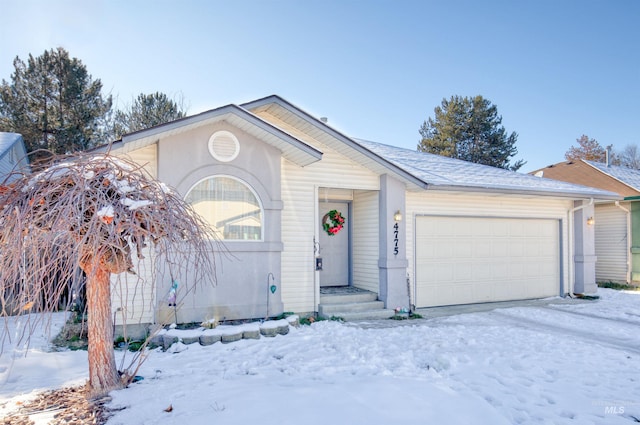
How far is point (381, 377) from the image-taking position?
4.19 m

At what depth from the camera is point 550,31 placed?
39.3ft

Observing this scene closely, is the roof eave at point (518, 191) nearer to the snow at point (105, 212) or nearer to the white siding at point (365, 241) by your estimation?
the white siding at point (365, 241)

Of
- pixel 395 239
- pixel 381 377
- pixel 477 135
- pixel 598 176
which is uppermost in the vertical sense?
pixel 477 135

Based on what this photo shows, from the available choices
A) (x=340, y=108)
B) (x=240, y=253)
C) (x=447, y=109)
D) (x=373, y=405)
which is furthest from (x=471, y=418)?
(x=447, y=109)

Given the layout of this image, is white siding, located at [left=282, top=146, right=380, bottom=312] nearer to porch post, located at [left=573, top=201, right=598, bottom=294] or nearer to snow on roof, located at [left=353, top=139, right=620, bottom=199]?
snow on roof, located at [left=353, top=139, right=620, bottom=199]

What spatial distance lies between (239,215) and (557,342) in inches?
212

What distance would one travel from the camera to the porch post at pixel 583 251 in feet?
33.3

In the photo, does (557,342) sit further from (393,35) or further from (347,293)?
(393,35)

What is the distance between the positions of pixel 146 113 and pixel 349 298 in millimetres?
14571

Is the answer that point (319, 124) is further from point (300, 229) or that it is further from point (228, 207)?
point (228, 207)

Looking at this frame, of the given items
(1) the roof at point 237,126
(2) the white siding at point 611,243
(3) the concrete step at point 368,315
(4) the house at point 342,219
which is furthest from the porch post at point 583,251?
(1) the roof at point 237,126

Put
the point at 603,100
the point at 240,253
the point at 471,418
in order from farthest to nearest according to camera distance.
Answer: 1. the point at 603,100
2. the point at 240,253
3. the point at 471,418

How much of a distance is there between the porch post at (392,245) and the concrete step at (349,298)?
0.69ft

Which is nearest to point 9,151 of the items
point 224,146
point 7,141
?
point 7,141
